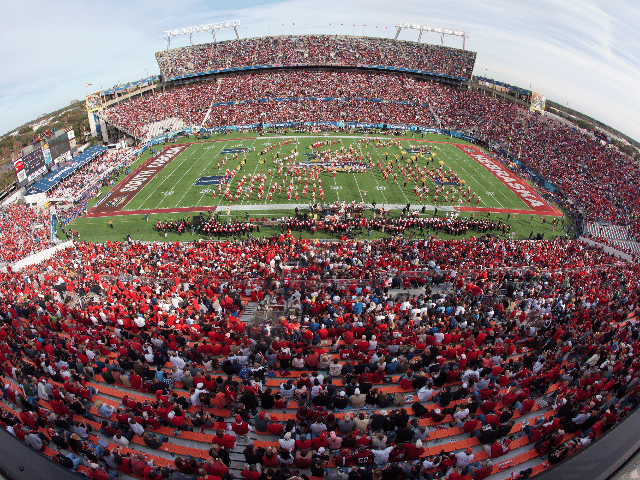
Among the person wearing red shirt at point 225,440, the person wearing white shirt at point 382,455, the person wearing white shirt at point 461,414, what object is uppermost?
the person wearing red shirt at point 225,440

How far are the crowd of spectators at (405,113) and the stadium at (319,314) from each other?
24.4 inches

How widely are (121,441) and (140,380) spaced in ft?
5.42

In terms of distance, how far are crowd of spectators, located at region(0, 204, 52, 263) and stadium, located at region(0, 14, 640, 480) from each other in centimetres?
21

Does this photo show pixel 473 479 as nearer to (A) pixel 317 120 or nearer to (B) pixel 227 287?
(B) pixel 227 287

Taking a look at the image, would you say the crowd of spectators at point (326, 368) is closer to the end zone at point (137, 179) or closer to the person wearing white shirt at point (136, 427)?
the person wearing white shirt at point (136, 427)

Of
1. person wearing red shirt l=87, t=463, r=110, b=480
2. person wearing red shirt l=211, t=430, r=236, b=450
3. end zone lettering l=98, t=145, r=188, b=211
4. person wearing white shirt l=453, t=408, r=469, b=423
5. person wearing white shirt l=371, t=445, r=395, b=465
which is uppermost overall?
end zone lettering l=98, t=145, r=188, b=211

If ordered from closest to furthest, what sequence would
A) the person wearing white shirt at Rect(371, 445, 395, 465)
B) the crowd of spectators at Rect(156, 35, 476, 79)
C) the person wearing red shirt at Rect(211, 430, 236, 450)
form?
the person wearing white shirt at Rect(371, 445, 395, 465) < the person wearing red shirt at Rect(211, 430, 236, 450) < the crowd of spectators at Rect(156, 35, 476, 79)

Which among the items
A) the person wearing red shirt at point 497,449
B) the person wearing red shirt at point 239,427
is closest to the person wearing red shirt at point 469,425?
the person wearing red shirt at point 497,449

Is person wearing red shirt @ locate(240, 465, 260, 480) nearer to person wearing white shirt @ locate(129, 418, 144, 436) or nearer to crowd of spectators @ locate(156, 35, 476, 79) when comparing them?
person wearing white shirt @ locate(129, 418, 144, 436)

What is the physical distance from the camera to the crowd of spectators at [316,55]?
67.8 metres

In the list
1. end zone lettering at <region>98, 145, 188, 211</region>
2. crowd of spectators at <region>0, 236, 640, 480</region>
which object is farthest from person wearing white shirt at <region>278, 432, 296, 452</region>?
end zone lettering at <region>98, 145, 188, 211</region>

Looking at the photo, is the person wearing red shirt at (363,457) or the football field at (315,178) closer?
the person wearing red shirt at (363,457)

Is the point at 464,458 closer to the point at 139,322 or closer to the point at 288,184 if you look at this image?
the point at 139,322

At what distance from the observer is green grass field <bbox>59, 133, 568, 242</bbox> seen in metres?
29.5
